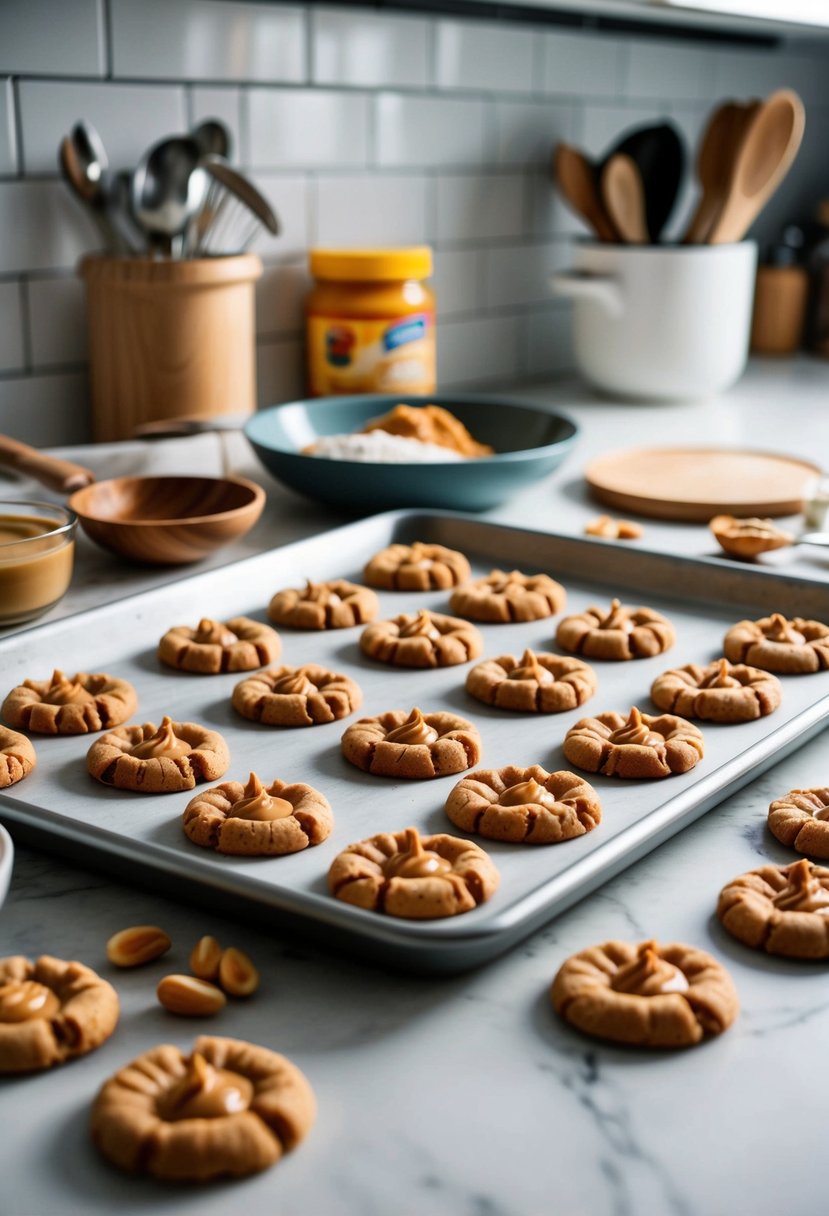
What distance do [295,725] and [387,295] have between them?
93 cm

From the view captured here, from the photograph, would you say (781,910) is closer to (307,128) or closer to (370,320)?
(370,320)

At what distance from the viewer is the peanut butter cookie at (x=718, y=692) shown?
103 cm

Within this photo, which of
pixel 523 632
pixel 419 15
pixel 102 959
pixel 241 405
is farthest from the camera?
pixel 419 15

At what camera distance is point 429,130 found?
207 cm

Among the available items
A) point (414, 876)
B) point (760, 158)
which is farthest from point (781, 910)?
point (760, 158)

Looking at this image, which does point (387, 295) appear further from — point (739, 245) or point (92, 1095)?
point (92, 1095)

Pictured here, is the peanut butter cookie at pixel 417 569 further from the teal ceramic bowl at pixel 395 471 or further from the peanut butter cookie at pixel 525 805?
the peanut butter cookie at pixel 525 805

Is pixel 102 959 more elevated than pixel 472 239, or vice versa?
pixel 472 239

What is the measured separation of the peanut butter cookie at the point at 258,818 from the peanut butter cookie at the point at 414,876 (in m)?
0.04

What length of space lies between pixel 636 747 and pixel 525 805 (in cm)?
13

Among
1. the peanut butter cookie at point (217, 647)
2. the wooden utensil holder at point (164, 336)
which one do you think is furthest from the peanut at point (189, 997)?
the wooden utensil holder at point (164, 336)

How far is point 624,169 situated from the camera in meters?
2.13

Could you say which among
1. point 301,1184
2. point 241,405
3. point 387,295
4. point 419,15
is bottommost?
point 301,1184

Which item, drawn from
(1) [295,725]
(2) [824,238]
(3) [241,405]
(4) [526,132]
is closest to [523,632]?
(1) [295,725]
